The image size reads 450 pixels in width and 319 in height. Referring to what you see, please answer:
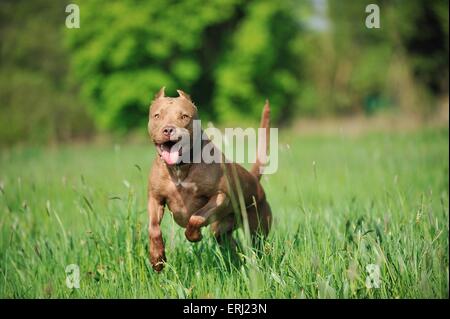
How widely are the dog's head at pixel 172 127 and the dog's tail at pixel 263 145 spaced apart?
965 millimetres

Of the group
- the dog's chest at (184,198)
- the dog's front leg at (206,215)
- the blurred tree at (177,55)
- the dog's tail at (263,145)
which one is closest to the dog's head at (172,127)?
the dog's chest at (184,198)

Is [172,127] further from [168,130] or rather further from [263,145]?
[263,145]

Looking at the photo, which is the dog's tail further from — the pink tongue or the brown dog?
the pink tongue

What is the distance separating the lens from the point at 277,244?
3.78m

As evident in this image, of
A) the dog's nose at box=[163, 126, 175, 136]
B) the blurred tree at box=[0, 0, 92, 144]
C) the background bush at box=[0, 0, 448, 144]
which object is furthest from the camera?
the background bush at box=[0, 0, 448, 144]

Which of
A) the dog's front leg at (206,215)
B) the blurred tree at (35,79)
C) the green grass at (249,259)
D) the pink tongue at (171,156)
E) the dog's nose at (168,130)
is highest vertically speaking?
the blurred tree at (35,79)

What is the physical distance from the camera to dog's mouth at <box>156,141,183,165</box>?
3.47m

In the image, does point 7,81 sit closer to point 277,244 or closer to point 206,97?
point 206,97

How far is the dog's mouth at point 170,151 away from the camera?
11.4 feet

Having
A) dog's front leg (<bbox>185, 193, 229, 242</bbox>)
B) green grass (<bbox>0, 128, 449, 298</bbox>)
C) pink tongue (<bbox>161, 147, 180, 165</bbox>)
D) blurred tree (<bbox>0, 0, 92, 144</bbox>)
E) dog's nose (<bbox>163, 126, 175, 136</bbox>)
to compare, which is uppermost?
blurred tree (<bbox>0, 0, 92, 144</bbox>)

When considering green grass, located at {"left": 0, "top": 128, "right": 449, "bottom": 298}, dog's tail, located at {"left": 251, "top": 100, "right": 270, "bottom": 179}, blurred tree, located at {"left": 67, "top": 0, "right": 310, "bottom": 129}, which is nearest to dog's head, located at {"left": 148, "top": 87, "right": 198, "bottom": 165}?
green grass, located at {"left": 0, "top": 128, "right": 449, "bottom": 298}

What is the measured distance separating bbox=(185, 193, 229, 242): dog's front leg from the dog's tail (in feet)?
3.00

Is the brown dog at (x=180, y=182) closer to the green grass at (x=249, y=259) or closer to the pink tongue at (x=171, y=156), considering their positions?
the pink tongue at (x=171, y=156)
